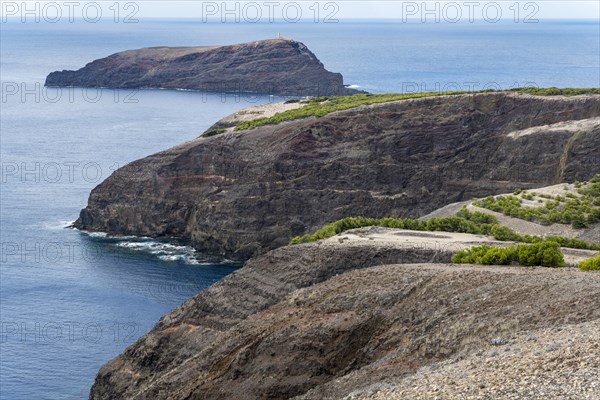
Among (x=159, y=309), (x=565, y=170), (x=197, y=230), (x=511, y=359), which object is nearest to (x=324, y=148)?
(x=197, y=230)

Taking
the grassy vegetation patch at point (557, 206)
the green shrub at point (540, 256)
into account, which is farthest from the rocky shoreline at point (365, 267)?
the green shrub at point (540, 256)

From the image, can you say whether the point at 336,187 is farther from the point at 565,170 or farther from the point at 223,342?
the point at 223,342

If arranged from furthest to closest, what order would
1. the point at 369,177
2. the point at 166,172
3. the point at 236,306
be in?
the point at 166,172, the point at 369,177, the point at 236,306

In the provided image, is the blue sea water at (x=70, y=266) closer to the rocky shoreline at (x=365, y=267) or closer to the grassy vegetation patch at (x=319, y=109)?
the rocky shoreline at (x=365, y=267)

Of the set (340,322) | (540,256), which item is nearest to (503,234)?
(540,256)

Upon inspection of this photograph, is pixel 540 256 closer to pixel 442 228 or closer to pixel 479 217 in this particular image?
pixel 442 228
